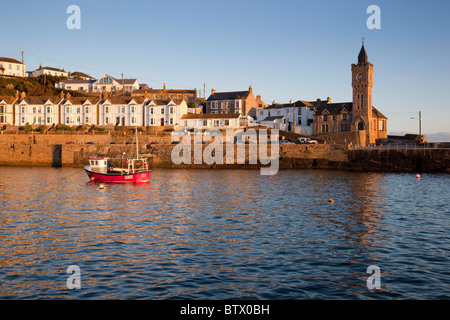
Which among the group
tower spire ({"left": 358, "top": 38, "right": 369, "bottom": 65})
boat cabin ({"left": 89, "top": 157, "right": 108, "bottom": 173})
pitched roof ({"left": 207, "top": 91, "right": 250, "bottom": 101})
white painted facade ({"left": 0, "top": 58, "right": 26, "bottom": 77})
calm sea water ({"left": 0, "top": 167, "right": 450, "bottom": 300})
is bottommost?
calm sea water ({"left": 0, "top": 167, "right": 450, "bottom": 300})

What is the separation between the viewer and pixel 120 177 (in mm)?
46469

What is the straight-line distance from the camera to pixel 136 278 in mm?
14578

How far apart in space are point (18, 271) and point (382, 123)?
85075mm

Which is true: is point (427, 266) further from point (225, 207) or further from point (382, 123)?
point (382, 123)

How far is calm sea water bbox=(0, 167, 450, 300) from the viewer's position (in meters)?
13.8

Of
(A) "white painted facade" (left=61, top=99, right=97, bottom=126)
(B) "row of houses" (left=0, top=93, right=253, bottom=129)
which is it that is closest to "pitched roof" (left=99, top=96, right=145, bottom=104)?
(B) "row of houses" (left=0, top=93, right=253, bottom=129)

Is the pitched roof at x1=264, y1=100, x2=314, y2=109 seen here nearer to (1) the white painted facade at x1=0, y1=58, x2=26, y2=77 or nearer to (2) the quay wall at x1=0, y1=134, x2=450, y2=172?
(2) the quay wall at x1=0, y1=134, x2=450, y2=172

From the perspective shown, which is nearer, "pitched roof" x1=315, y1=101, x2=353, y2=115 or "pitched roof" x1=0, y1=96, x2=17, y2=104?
→ "pitched roof" x1=315, y1=101, x2=353, y2=115

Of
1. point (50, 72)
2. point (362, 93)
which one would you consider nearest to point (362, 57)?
point (362, 93)

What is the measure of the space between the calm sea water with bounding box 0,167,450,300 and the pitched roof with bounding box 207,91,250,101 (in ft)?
221

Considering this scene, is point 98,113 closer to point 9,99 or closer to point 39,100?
point 39,100

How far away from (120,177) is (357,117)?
54.8 metres
